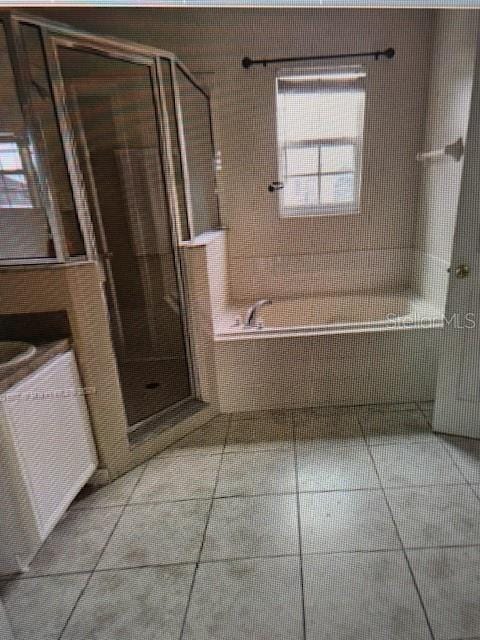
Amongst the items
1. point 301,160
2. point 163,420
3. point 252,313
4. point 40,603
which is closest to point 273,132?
point 301,160

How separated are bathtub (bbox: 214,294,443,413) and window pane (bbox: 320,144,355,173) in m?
0.96

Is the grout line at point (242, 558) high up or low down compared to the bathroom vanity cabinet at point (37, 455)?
down

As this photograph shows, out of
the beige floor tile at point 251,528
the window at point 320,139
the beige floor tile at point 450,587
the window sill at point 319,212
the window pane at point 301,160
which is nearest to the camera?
the beige floor tile at point 450,587

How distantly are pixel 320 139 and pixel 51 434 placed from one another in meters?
2.10

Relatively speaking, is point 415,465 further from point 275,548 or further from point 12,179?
point 12,179

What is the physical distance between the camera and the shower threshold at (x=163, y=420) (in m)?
1.75

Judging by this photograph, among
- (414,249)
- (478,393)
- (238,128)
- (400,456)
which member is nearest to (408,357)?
(478,393)

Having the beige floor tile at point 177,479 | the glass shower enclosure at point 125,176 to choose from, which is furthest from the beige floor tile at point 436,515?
the glass shower enclosure at point 125,176

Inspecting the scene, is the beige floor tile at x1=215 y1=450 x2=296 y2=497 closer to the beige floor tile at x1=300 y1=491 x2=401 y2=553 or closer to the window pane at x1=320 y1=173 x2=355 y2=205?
the beige floor tile at x1=300 y1=491 x2=401 y2=553

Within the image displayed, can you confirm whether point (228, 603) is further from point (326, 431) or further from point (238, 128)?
point (238, 128)

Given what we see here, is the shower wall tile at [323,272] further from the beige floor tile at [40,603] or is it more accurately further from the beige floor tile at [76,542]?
the beige floor tile at [40,603]

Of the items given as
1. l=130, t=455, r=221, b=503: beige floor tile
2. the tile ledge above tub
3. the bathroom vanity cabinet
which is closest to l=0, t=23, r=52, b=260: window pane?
the bathroom vanity cabinet

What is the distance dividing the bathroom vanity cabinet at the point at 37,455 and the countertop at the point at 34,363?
0.01 meters

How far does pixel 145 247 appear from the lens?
2236 mm
